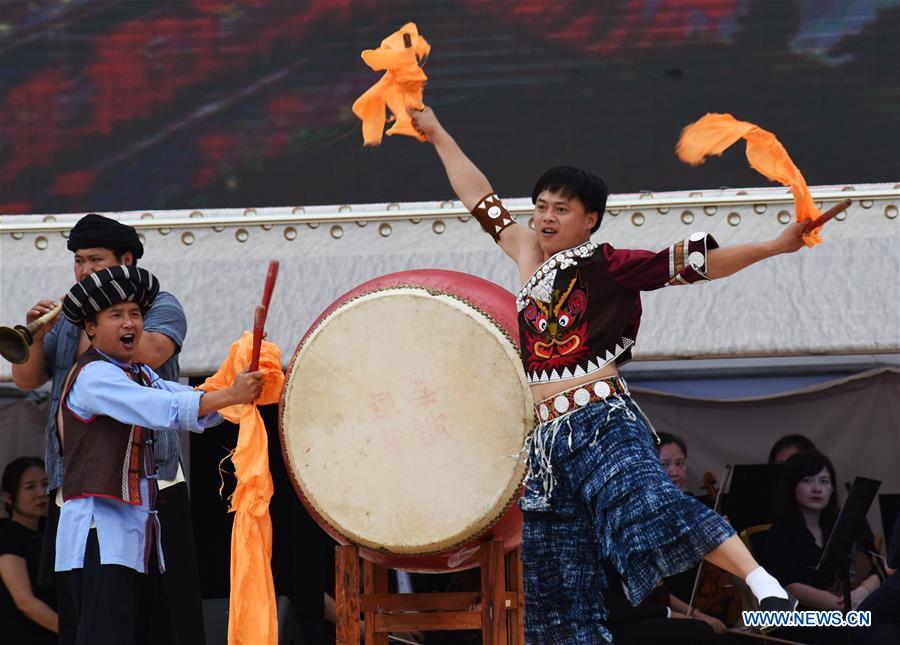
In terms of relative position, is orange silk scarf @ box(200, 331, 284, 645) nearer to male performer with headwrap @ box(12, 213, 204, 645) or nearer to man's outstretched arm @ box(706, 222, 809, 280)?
male performer with headwrap @ box(12, 213, 204, 645)

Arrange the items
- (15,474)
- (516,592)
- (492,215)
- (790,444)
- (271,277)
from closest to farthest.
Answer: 1. (271,277)
2. (492,215)
3. (516,592)
4. (15,474)
5. (790,444)

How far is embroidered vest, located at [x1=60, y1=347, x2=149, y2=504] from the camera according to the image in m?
2.70

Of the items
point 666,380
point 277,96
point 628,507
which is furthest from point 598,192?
point 666,380

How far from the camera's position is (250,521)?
306 centimetres

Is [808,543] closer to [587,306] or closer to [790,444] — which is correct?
[790,444]

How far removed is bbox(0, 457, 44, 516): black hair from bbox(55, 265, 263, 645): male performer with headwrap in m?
1.56

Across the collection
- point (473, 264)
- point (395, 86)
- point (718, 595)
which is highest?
point (395, 86)

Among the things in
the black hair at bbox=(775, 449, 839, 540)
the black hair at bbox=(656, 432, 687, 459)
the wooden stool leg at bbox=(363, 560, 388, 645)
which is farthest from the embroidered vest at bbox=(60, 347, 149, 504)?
the black hair at bbox=(775, 449, 839, 540)

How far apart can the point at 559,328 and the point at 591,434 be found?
23cm

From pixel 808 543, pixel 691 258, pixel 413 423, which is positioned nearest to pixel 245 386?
pixel 413 423

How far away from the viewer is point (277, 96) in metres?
4.01

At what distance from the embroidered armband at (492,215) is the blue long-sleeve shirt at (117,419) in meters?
→ 0.75

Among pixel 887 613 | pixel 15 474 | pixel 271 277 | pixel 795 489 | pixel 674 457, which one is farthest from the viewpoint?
pixel 674 457

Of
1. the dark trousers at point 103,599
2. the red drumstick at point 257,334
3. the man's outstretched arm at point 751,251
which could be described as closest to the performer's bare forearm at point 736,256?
the man's outstretched arm at point 751,251
